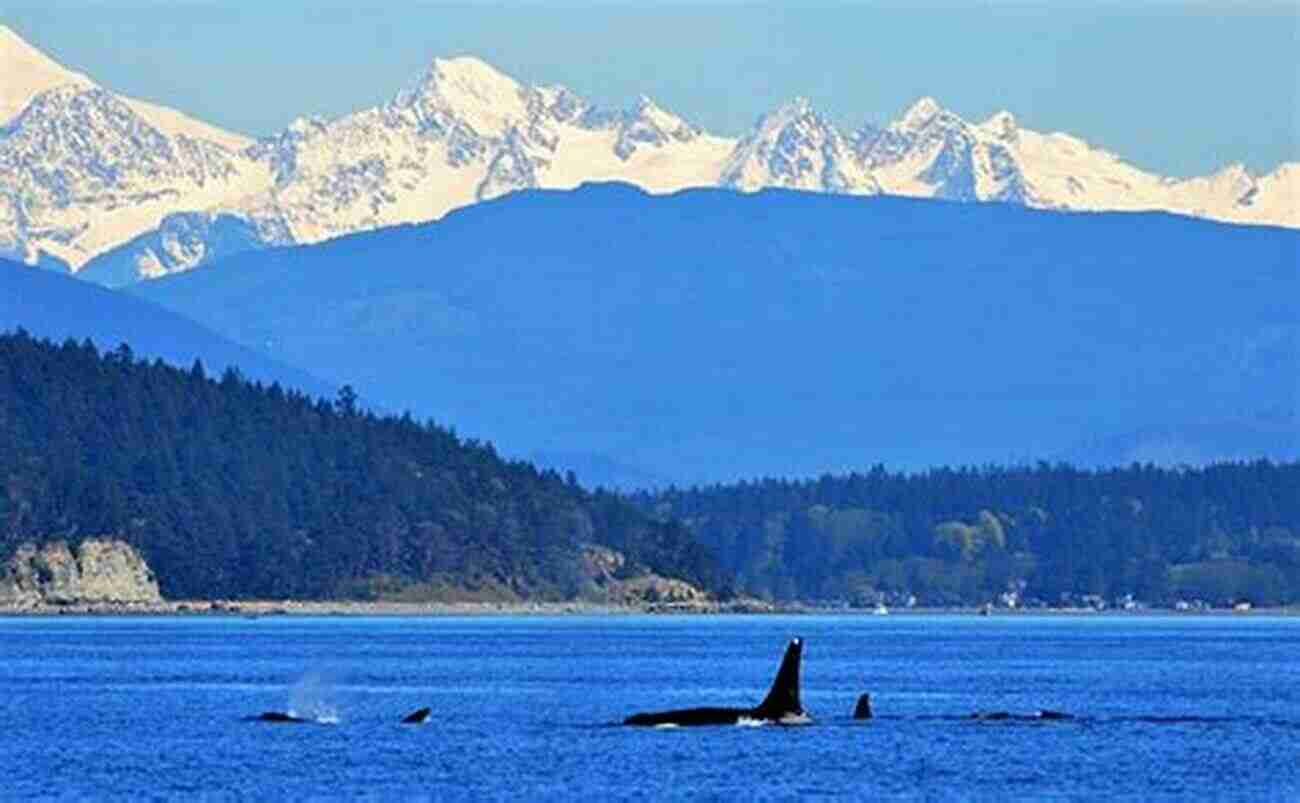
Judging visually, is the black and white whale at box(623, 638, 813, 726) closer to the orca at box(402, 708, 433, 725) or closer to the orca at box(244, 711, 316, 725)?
the orca at box(402, 708, 433, 725)

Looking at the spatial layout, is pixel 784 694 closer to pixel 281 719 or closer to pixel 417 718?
pixel 417 718

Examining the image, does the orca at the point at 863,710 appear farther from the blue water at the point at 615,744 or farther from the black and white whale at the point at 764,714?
the black and white whale at the point at 764,714

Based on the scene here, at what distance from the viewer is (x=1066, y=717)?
140m

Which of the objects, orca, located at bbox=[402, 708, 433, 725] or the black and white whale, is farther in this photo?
orca, located at bbox=[402, 708, 433, 725]

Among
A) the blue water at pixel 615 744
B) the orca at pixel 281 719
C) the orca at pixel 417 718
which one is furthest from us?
the orca at pixel 281 719

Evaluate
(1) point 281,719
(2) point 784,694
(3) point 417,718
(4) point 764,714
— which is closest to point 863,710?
(4) point 764,714

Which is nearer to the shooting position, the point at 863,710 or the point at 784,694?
the point at 784,694

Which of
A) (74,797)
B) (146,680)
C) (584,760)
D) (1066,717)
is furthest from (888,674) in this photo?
(74,797)

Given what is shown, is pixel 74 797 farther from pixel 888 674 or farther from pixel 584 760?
pixel 888 674

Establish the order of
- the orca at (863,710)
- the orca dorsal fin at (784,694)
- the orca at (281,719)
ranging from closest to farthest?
the orca dorsal fin at (784,694)
the orca at (281,719)
the orca at (863,710)

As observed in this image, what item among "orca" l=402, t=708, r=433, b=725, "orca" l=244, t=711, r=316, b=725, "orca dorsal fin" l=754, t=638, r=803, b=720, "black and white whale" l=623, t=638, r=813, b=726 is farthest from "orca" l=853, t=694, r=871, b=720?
"orca" l=244, t=711, r=316, b=725

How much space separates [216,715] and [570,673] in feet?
173

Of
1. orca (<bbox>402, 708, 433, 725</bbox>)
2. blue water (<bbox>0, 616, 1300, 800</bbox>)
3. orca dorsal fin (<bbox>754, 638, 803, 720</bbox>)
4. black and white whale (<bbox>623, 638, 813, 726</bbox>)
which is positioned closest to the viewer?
blue water (<bbox>0, 616, 1300, 800</bbox>)

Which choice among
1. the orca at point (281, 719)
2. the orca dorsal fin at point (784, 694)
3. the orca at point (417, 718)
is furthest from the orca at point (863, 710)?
the orca at point (281, 719)
